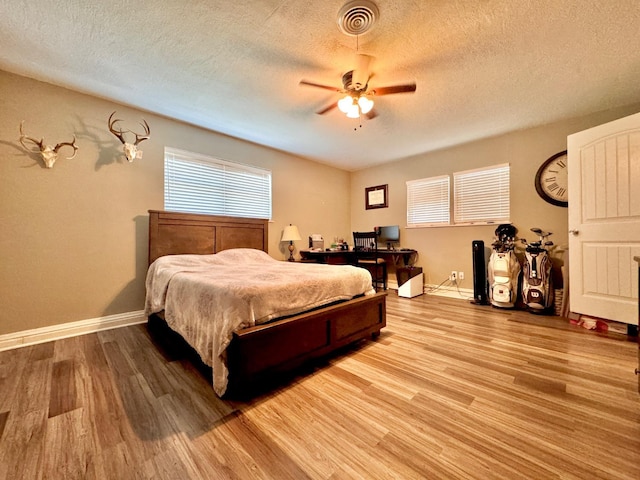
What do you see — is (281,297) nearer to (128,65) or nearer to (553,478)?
(553,478)

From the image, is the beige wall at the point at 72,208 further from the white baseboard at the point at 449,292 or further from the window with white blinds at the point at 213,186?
the white baseboard at the point at 449,292

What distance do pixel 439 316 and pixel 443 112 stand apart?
251cm

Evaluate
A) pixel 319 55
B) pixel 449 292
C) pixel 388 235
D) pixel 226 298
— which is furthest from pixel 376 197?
pixel 226 298

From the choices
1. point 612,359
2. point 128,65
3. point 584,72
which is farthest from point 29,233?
point 584,72

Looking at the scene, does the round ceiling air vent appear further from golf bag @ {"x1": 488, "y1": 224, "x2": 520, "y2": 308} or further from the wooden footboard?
golf bag @ {"x1": 488, "y1": 224, "x2": 520, "y2": 308}

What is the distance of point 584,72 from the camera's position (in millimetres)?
2361

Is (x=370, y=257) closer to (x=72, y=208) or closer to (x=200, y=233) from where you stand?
(x=200, y=233)

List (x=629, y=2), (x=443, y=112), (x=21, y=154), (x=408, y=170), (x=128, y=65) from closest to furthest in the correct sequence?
(x=629, y=2)
(x=128, y=65)
(x=21, y=154)
(x=443, y=112)
(x=408, y=170)

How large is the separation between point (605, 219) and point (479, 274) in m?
1.46

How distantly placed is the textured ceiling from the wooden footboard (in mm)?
2119

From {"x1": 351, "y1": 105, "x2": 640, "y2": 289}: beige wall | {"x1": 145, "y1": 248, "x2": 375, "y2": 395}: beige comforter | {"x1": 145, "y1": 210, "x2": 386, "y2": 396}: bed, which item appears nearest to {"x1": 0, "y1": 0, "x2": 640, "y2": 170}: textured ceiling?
{"x1": 351, "y1": 105, "x2": 640, "y2": 289}: beige wall

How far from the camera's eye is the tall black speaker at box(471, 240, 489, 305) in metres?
3.77

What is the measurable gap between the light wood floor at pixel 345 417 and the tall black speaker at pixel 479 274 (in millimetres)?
1494

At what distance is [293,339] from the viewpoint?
1.79 m
